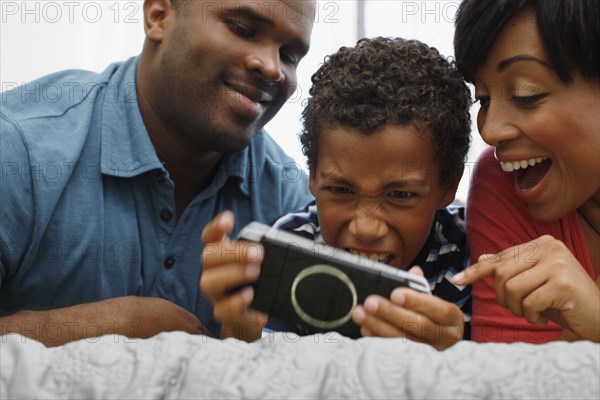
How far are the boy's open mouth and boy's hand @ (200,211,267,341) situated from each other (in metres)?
0.34

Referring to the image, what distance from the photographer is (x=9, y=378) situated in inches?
21.9

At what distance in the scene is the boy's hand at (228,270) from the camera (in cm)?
66

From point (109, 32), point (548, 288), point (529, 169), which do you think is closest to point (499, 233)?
point (529, 169)

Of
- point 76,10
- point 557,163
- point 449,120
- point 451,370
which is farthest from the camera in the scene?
point 76,10

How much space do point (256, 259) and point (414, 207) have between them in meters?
0.29

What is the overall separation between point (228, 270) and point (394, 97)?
34cm

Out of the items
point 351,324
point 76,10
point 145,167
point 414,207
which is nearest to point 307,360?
point 351,324

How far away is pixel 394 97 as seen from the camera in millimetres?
873

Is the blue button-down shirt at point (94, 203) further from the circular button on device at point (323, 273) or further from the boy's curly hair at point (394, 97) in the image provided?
the circular button on device at point (323, 273)

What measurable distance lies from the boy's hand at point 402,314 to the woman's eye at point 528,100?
248 millimetres

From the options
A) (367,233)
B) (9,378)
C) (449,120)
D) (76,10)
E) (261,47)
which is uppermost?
(76,10)

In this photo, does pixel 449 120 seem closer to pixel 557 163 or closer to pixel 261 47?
pixel 557 163

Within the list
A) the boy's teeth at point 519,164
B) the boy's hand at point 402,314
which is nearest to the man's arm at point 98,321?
the boy's hand at point 402,314

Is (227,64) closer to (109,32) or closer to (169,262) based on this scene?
(169,262)
